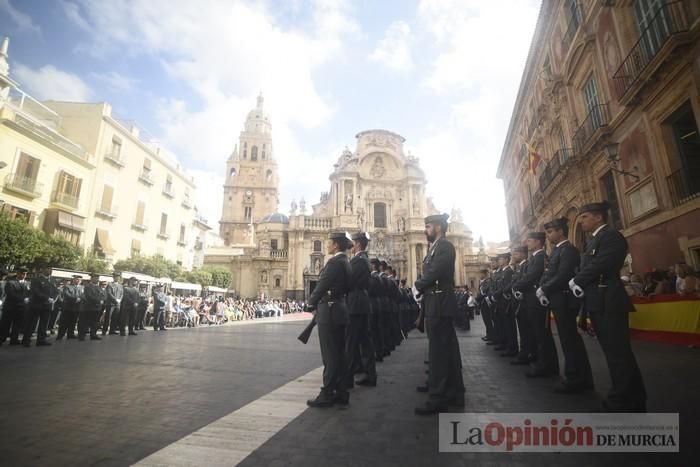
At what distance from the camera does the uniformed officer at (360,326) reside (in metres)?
4.58

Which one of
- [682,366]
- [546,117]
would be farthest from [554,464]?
[546,117]

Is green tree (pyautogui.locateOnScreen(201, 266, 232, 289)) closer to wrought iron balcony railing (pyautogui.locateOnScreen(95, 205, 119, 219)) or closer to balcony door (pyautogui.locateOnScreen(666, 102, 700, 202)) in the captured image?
wrought iron balcony railing (pyautogui.locateOnScreen(95, 205, 119, 219))

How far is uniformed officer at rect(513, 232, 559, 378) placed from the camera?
192 inches

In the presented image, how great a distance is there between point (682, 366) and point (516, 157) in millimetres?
20740

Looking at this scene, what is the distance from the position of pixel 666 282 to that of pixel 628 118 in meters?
5.02

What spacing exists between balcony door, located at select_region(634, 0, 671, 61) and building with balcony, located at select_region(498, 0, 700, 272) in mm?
30

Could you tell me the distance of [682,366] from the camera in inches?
200

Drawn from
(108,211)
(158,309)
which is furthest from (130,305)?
(108,211)

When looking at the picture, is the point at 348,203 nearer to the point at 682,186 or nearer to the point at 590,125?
the point at 590,125

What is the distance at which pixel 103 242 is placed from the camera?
786 inches

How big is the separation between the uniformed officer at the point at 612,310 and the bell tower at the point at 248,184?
55118mm

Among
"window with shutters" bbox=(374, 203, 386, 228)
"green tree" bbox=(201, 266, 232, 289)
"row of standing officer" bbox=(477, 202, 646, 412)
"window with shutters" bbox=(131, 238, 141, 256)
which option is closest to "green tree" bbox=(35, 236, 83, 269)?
"window with shutters" bbox=(131, 238, 141, 256)

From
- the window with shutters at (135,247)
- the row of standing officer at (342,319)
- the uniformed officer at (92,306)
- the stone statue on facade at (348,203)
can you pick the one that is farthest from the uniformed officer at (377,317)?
the stone statue on facade at (348,203)

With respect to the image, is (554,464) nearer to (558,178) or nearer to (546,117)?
(558,178)
